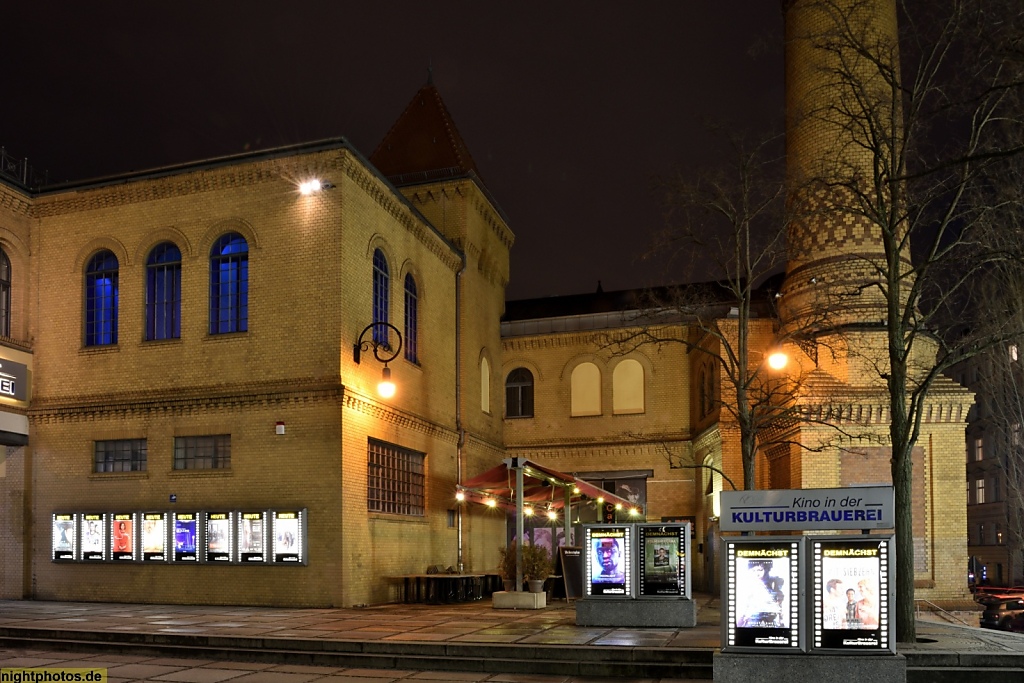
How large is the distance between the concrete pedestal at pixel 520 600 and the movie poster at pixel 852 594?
1051 cm

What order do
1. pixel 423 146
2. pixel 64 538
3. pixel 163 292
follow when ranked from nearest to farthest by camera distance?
pixel 64 538, pixel 163 292, pixel 423 146

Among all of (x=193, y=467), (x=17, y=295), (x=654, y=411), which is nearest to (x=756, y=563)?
(x=193, y=467)

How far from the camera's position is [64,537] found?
23.1 meters

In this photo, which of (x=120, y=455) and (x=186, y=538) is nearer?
(x=186, y=538)

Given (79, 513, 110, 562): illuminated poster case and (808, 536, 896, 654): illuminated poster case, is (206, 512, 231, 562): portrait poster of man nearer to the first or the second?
(79, 513, 110, 562): illuminated poster case

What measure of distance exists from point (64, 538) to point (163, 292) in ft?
20.1

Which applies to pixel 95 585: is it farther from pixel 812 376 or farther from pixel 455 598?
pixel 812 376

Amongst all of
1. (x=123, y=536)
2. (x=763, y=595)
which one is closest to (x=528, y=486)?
(x=123, y=536)

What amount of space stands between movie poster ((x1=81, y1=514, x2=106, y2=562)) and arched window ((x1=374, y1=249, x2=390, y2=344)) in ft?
25.1

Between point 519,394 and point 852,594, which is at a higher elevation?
point 519,394

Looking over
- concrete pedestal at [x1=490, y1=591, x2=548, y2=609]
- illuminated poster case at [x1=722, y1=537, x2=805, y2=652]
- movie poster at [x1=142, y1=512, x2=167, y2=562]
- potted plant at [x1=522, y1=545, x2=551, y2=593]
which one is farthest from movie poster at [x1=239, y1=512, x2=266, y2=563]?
illuminated poster case at [x1=722, y1=537, x2=805, y2=652]

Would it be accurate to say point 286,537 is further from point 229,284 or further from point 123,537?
point 229,284

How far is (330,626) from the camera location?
17062 mm

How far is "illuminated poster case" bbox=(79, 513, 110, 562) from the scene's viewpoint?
22.8 meters
